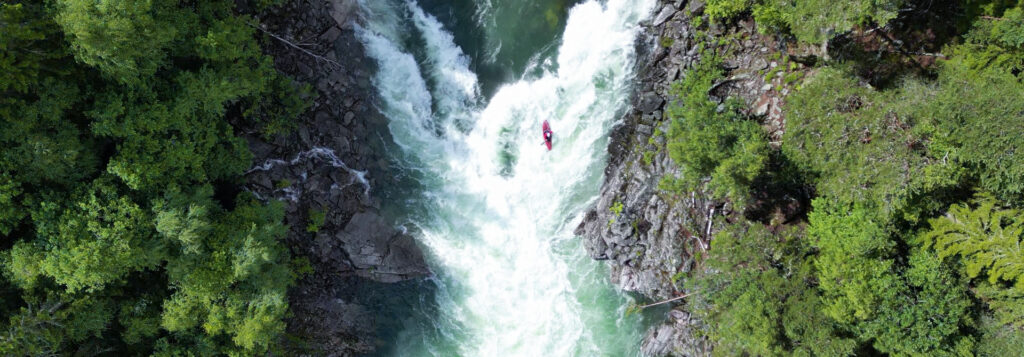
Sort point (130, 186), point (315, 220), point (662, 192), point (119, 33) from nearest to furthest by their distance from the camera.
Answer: point (119, 33) < point (130, 186) < point (662, 192) < point (315, 220)

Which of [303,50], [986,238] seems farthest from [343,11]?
[986,238]

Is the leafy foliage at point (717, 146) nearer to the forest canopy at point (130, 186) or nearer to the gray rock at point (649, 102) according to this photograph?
the gray rock at point (649, 102)

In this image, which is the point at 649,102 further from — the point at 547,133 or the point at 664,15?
the point at 547,133

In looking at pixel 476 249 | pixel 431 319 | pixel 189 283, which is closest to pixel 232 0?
pixel 189 283

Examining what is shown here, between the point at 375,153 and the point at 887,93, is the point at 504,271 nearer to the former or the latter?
the point at 375,153

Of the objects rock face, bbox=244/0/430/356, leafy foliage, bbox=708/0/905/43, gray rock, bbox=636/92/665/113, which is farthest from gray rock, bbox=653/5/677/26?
rock face, bbox=244/0/430/356
